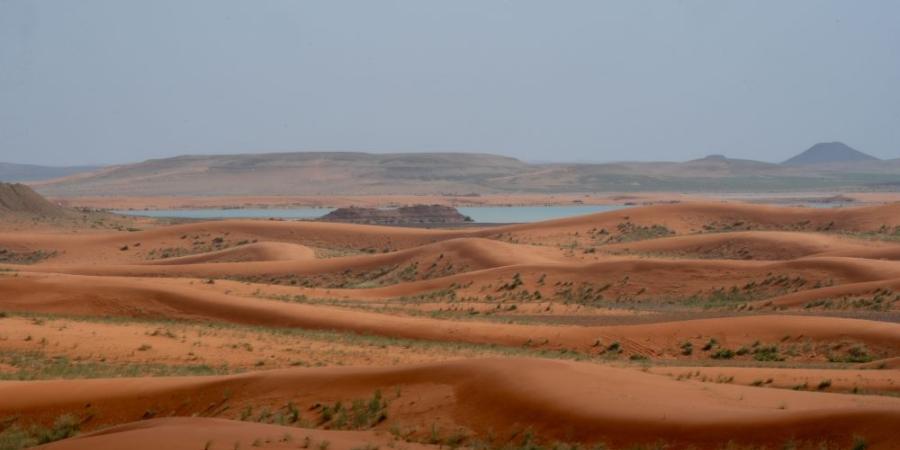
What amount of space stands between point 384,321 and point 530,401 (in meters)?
13.3

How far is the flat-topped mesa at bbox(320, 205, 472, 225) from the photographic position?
248 ft

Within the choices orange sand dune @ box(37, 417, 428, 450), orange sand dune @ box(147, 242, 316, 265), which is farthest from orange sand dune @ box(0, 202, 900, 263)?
orange sand dune @ box(37, 417, 428, 450)

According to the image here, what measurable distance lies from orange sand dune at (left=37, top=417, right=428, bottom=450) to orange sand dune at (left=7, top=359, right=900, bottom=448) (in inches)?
56.0

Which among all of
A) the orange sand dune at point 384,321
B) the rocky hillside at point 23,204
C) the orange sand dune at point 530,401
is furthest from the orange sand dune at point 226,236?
the orange sand dune at point 530,401

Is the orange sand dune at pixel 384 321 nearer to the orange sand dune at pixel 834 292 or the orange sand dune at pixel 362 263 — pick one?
the orange sand dune at pixel 834 292

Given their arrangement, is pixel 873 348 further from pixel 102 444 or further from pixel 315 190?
pixel 315 190

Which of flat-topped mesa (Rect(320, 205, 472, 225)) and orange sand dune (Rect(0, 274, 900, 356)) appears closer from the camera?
orange sand dune (Rect(0, 274, 900, 356))

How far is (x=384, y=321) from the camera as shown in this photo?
1018 inches

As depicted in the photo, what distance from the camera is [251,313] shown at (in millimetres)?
26828

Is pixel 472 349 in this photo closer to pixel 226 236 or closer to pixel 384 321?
pixel 384 321

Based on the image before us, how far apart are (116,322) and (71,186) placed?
18080 centimetres

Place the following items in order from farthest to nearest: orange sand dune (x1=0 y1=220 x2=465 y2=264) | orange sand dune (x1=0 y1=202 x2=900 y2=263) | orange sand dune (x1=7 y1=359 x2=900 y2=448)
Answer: orange sand dune (x1=0 y1=202 x2=900 y2=263), orange sand dune (x1=0 y1=220 x2=465 y2=264), orange sand dune (x1=7 y1=359 x2=900 y2=448)

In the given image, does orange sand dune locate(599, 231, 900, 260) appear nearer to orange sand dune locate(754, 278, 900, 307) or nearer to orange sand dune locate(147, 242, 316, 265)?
orange sand dune locate(754, 278, 900, 307)

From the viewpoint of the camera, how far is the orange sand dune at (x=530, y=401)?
36.0 feet
